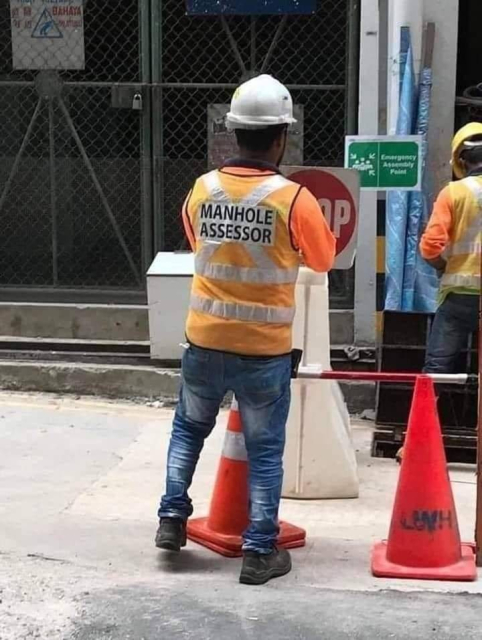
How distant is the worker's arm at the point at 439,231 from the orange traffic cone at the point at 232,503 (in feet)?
6.48

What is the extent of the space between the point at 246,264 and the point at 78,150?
397cm

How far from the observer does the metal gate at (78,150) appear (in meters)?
7.61

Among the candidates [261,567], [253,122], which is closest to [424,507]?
[261,567]

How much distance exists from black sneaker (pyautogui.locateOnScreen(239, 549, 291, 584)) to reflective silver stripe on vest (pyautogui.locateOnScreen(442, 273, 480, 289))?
240 centimetres

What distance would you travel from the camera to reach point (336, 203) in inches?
206

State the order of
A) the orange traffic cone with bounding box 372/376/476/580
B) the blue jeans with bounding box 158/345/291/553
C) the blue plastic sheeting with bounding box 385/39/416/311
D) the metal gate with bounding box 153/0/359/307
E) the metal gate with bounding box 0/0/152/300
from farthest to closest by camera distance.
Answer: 1. the metal gate with bounding box 0/0/152/300
2. the metal gate with bounding box 153/0/359/307
3. the blue plastic sheeting with bounding box 385/39/416/311
4. the orange traffic cone with bounding box 372/376/476/580
5. the blue jeans with bounding box 158/345/291/553

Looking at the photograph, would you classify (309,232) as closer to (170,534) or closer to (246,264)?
(246,264)

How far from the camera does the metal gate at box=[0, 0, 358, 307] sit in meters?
7.47


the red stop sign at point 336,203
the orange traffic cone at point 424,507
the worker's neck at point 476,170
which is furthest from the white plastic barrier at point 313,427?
the worker's neck at point 476,170

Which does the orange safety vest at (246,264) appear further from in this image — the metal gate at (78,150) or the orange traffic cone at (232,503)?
the metal gate at (78,150)

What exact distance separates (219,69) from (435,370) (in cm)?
296

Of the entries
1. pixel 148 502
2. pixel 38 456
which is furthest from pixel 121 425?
pixel 148 502

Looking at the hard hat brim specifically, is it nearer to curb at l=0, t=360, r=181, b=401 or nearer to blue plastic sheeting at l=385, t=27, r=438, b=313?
blue plastic sheeting at l=385, t=27, r=438, b=313

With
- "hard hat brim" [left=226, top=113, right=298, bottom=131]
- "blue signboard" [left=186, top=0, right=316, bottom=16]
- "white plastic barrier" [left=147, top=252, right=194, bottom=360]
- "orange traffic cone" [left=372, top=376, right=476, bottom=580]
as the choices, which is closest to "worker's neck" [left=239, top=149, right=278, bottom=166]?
"hard hat brim" [left=226, top=113, right=298, bottom=131]
